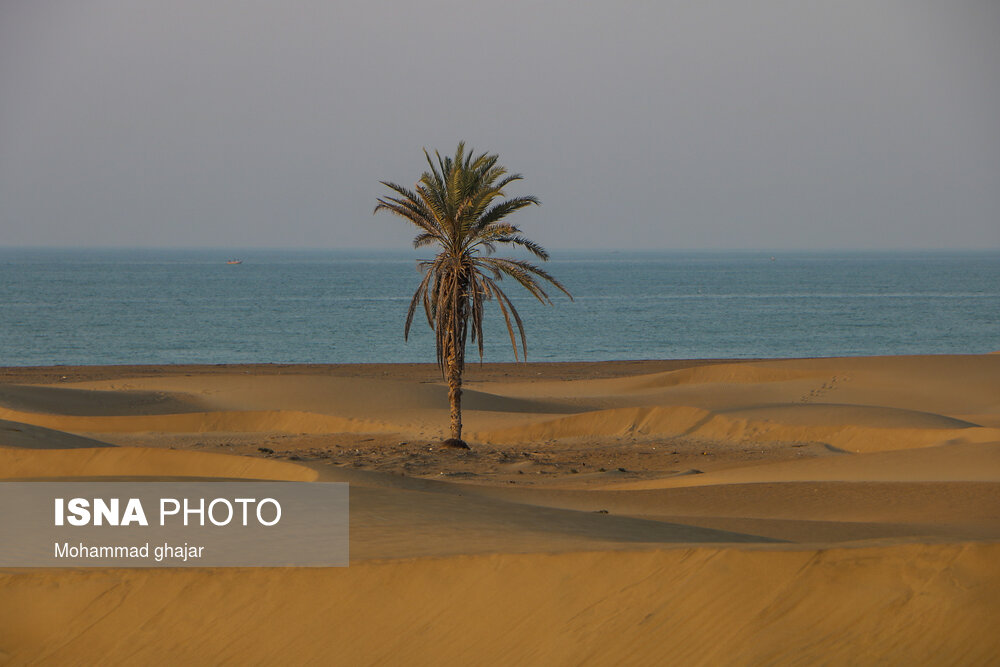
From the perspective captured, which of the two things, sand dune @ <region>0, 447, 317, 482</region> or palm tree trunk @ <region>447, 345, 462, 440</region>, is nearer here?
sand dune @ <region>0, 447, 317, 482</region>

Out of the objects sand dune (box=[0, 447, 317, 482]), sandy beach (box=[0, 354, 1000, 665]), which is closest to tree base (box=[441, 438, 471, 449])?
sandy beach (box=[0, 354, 1000, 665])

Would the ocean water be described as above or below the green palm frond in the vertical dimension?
below

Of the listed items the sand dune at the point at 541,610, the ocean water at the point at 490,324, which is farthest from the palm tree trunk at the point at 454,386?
the ocean water at the point at 490,324

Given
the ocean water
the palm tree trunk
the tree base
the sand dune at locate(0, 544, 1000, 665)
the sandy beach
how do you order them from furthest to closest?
the ocean water
the tree base
the palm tree trunk
the sandy beach
the sand dune at locate(0, 544, 1000, 665)

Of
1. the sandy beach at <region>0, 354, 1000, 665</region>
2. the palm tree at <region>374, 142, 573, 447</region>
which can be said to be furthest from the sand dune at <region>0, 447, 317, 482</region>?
the palm tree at <region>374, 142, 573, 447</region>

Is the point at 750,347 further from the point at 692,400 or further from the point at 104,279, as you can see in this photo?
the point at 104,279

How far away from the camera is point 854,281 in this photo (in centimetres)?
14625

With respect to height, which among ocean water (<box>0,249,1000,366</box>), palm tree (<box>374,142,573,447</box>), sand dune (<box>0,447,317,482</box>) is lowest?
ocean water (<box>0,249,1000,366</box>)

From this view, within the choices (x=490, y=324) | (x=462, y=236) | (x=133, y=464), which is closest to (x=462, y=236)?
(x=462, y=236)

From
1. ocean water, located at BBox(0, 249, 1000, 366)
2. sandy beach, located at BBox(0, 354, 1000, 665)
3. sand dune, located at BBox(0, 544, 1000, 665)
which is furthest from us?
ocean water, located at BBox(0, 249, 1000, 366)

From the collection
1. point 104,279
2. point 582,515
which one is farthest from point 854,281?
point 582,515

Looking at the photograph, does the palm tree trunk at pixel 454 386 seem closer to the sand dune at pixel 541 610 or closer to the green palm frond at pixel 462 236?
the green palm frond at pixel 462 236

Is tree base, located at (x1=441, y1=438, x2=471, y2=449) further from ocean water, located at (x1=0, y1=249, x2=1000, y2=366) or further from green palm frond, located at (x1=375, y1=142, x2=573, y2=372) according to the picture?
ocean water, located at (x1=0, y1=249, x2=1000, y2=366)

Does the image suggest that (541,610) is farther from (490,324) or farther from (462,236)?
(490,324)
